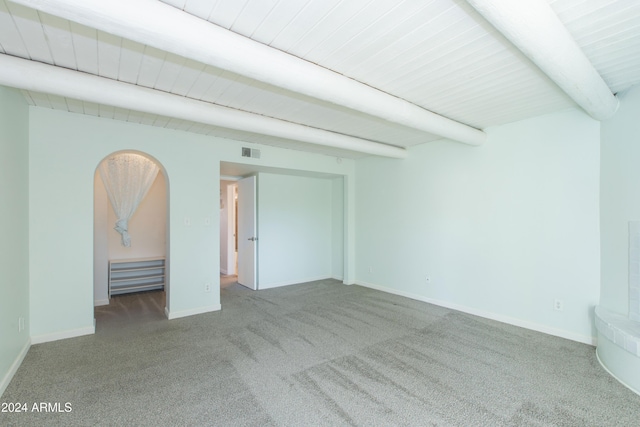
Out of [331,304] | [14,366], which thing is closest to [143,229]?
[14,366]

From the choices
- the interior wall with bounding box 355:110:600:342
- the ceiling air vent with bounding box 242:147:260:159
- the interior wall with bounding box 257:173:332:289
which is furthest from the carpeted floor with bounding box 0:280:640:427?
the ceiling air vent with bounding box 242:147:260:159

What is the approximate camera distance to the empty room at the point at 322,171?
5.88 feet

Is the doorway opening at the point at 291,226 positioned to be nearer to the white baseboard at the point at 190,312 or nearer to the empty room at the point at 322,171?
the empty room at the point at 322,171

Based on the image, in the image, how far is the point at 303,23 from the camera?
1708 millimetres

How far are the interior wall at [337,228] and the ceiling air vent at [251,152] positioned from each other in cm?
202

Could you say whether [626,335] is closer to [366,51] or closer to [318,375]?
[318,375]

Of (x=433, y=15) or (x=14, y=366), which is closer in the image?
(x=433, y=15)

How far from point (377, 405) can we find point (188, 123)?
133 inches

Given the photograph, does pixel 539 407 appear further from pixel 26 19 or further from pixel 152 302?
pixel 152 302

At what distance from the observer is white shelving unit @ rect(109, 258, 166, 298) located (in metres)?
4.87

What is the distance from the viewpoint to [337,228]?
606 cm

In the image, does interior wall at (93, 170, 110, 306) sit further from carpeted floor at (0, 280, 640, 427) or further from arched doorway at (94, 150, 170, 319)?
carpeted floor at (0, 280, 640, 427)

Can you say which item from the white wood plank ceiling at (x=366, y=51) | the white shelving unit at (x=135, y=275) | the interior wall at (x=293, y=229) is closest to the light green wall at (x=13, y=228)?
the white wood plank ceiling at (x=366, y=51)

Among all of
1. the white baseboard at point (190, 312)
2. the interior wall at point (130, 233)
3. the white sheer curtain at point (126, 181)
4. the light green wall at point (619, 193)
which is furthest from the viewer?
the interior wall at point (130, 233)
